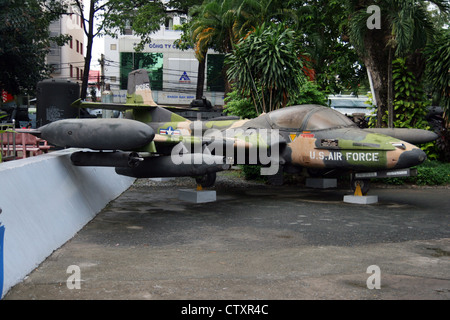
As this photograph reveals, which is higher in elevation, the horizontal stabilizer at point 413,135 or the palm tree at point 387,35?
the palm tree at point 387,35

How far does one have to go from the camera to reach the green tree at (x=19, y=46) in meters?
27.7

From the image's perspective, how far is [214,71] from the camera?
180 feet

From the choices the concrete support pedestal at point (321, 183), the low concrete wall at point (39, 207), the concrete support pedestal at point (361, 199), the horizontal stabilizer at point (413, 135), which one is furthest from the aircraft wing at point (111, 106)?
the horizontal stabilizer at point (413, 135)

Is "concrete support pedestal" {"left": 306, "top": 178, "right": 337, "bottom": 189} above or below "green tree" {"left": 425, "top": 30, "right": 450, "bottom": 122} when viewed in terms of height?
below

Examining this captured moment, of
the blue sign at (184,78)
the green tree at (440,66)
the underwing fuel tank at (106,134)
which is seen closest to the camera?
the underwing fuel tank at (106,134)

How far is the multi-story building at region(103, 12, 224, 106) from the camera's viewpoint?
54000 millimetres

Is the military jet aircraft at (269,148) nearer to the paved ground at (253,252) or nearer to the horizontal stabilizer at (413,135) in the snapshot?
the horizontal stabilizer at (413,135)

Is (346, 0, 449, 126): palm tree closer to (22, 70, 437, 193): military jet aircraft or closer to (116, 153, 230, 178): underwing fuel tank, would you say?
(22, 70, 437, 193): military jet aircraft

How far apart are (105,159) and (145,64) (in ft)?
155

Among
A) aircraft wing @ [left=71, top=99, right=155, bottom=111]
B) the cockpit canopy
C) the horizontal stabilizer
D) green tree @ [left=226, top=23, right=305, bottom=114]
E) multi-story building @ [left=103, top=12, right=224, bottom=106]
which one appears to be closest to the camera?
aircraft wing @ [left=71, top=99, right=155, bottom=111]

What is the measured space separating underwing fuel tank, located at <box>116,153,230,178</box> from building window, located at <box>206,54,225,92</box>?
1724 inches

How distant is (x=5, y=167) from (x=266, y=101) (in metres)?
12.1

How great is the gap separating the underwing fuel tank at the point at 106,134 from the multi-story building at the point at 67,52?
2031 inches

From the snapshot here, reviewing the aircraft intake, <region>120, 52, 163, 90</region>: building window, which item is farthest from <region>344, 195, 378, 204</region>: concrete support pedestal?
<region>120, 52, 163, 90</region>: building window
